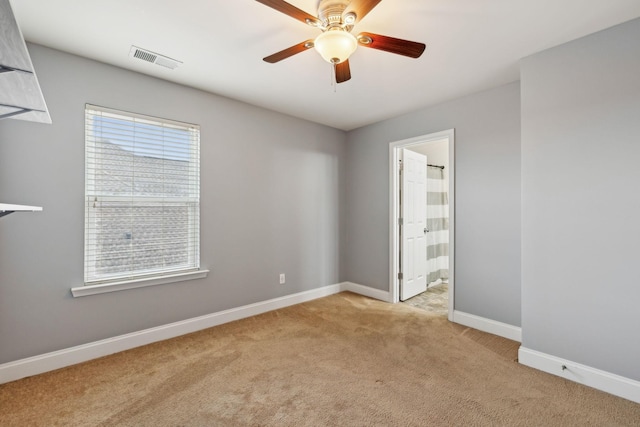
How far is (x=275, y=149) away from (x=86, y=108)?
184cm

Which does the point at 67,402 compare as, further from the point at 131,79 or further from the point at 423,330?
the point at 423,330

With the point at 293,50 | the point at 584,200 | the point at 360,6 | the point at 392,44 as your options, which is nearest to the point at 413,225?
the point at 584,200

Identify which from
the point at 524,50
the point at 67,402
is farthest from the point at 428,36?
the point at 67,402

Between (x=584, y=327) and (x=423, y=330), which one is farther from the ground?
(x=584, y=327)

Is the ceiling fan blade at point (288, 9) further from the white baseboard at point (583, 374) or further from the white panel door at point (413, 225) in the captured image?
→ the white baseboard at point (583, 374)

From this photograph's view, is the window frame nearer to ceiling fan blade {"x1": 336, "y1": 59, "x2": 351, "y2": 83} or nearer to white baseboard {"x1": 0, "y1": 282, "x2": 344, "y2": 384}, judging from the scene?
white baseboard {"x1": 0, "y1": 282, "x2": 344, "y2": 384}

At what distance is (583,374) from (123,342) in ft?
11.8

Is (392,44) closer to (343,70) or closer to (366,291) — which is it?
(343,70)

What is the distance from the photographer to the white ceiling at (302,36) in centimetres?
182

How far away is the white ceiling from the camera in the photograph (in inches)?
71.5

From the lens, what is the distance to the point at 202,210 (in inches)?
119

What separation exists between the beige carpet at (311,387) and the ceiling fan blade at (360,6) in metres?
2.26

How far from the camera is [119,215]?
2.56 metres

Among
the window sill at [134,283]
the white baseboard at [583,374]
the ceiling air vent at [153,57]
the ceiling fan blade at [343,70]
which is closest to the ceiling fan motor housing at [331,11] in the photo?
the ceiling fan blade at [343,70]
